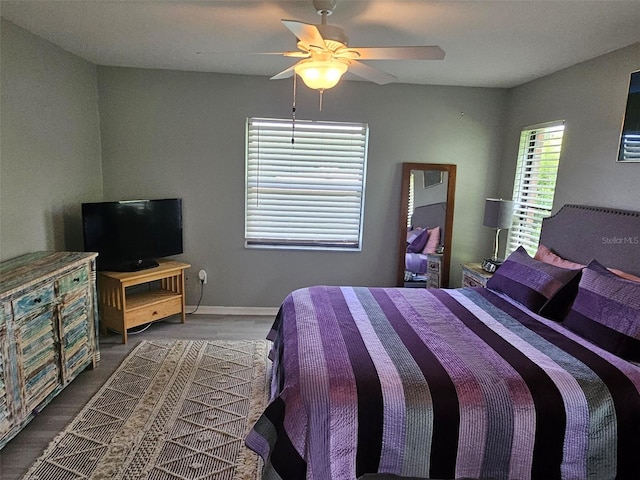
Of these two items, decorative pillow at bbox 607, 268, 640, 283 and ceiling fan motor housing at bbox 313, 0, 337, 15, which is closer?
ceiling fan motor housing at bbox 313, 0, 337, 15

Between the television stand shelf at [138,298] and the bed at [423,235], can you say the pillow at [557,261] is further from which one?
the television stand shelf at [138,298]

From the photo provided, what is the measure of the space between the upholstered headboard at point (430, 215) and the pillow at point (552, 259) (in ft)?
3.79

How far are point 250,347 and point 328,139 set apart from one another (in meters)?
2.24

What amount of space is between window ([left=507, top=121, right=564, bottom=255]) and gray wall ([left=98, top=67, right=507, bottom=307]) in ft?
1.33

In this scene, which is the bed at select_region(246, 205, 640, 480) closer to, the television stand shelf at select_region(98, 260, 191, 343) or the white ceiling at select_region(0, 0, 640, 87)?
the white ceiling at select_region(0, 0, 640, 87)

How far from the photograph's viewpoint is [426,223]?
448cm

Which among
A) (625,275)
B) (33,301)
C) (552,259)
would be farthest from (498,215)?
(33,301)

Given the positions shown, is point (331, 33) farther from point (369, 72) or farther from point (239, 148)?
point (239, 148)

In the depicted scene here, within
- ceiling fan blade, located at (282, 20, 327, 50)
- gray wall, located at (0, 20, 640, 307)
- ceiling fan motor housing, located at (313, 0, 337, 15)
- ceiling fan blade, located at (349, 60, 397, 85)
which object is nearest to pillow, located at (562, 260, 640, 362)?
gray wall, located at (0, 20, 640, 307)

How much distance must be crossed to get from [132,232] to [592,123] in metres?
3.97

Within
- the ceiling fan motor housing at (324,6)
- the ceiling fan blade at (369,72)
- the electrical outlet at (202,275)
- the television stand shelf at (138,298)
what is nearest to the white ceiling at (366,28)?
the ceiling fan motor housing at (324,6)

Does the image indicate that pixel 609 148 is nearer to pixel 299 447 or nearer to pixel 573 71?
pixel 573 71

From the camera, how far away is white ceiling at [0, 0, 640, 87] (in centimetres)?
231

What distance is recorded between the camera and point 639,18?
7.66 ft
